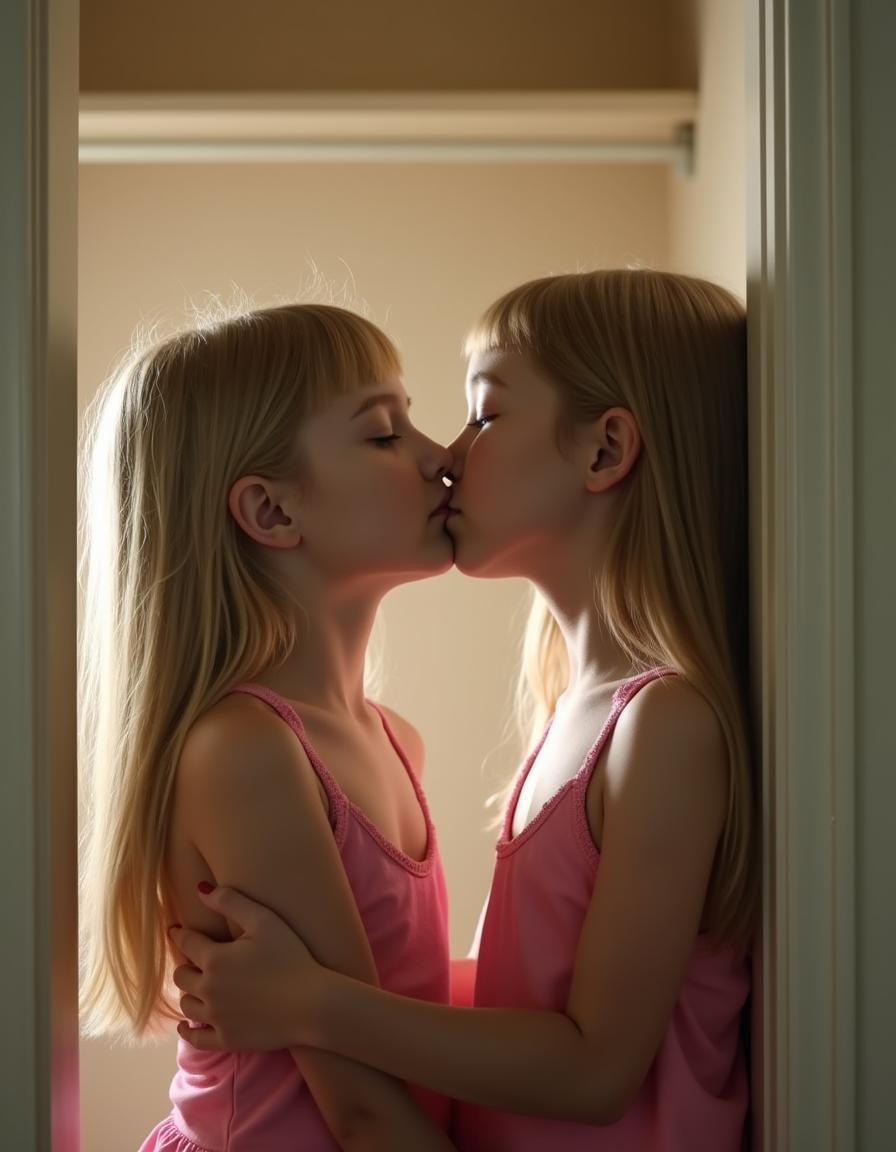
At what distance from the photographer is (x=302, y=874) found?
34.6 inches

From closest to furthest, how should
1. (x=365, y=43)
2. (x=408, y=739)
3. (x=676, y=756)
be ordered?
(x=676, y=756) → (x=408, y=739) → (x=365, y=43)

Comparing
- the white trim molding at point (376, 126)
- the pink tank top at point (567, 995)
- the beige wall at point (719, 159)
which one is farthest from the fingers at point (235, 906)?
the white trim molding at point (376, 126)

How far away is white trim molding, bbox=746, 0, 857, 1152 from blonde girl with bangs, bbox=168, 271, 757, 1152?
90mm

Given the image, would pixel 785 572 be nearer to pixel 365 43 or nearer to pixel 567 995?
pixel 567 995

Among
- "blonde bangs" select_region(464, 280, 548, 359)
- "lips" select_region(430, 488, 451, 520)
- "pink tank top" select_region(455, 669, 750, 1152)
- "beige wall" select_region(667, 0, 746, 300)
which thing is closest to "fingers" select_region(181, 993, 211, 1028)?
"pink tank top" select_region(455, 669, 750, 1152)

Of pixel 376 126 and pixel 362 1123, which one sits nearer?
pixel 362 1123

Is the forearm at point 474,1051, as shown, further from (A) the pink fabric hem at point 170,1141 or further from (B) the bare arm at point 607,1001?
(A) the pink fabric hem at point 170,1141

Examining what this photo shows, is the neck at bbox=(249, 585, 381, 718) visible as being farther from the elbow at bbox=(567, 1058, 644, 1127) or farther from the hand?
the elbow at bbox=(567, 1058, 644, 1127)

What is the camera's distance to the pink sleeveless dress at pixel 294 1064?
0.92 m

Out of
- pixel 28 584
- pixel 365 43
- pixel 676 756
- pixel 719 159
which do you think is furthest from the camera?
pixel 365 43

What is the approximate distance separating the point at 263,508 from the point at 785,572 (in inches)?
17.4

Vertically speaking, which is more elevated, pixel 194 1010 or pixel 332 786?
pixel 332 786

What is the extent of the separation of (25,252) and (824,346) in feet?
1.59

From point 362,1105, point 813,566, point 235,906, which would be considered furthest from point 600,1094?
point 813,566
